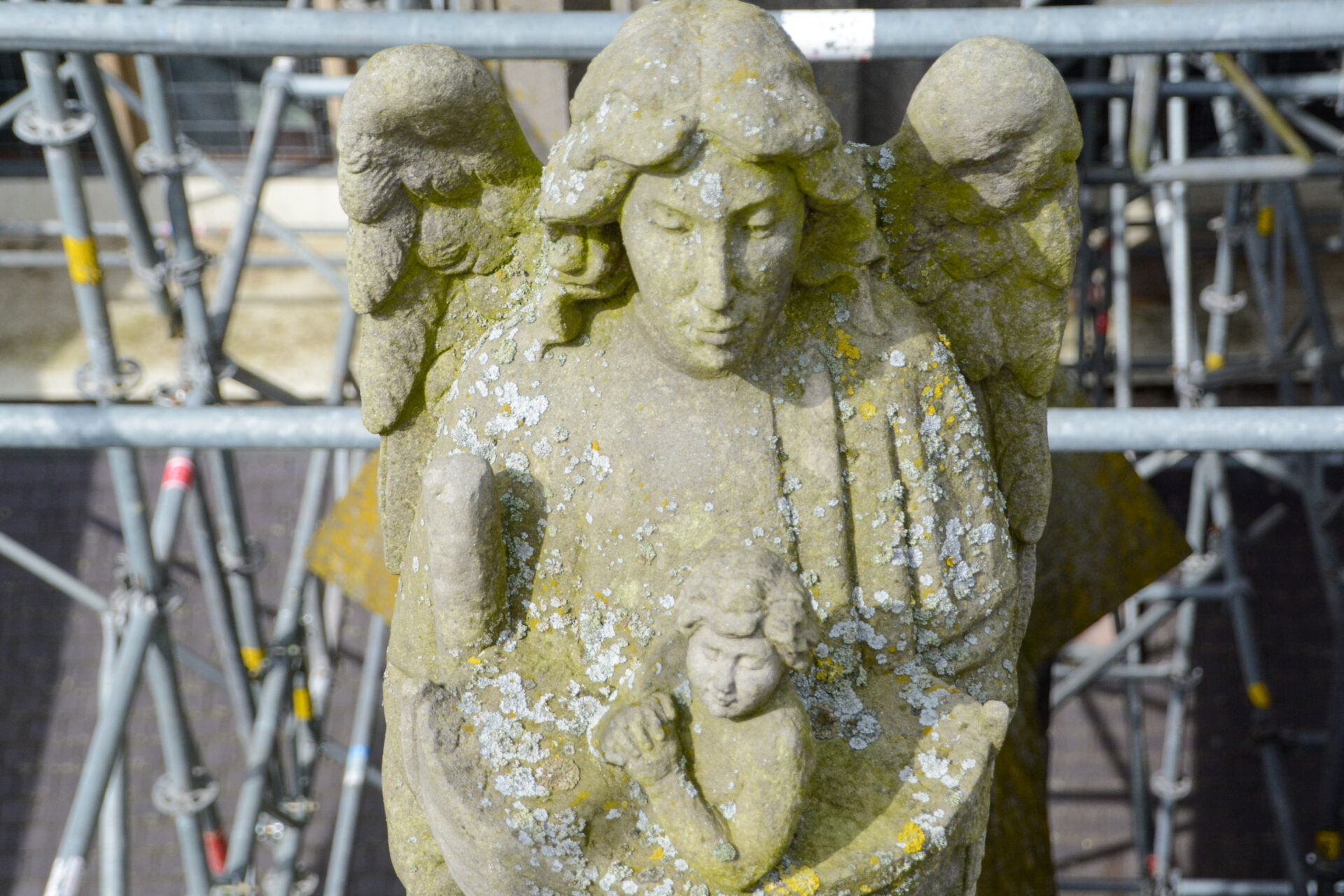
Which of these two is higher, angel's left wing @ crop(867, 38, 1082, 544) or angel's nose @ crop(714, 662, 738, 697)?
angel's left wing @ crop(867, 38, 1082, 544)

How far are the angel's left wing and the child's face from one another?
1.99 ft

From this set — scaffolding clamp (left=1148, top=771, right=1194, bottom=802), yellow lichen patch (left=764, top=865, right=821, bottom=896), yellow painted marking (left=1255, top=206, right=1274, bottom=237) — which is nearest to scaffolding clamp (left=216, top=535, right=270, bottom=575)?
yellow lichen patch (left=764, top=865, right=821, bottom=896)

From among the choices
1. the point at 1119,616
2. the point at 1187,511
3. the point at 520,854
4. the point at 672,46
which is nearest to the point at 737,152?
the point at 672,46

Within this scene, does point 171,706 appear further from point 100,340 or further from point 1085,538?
point 1085,538

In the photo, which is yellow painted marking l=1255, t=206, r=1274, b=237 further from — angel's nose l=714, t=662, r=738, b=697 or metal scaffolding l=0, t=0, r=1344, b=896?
angel's nose l=714, t=662, r=738, b=697

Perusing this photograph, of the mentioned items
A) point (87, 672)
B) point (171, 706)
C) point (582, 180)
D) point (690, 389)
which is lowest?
point (87, 672)

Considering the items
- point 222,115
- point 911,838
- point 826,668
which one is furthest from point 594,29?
point 222,115

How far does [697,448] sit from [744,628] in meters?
0.30

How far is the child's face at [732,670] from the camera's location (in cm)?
132

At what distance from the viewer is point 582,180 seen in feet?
4.56

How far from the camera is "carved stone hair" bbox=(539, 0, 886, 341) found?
52.3 inches

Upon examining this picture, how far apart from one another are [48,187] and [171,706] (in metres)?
5.25

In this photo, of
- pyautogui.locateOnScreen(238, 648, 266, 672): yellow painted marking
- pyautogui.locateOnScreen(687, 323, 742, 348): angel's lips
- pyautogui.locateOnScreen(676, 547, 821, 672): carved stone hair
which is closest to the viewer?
pyautogui.locateOnScreen(676, 547, 821, 672): carved stone hair

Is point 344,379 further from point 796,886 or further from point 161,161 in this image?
point 796,886
